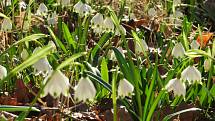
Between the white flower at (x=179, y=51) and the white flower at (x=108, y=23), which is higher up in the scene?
the white flower at (x=108, y=23)

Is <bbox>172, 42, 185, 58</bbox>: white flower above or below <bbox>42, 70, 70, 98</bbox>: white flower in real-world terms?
below

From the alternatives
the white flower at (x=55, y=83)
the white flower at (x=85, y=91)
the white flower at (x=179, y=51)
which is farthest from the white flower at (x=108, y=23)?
the white flower at (x=55, y=83)

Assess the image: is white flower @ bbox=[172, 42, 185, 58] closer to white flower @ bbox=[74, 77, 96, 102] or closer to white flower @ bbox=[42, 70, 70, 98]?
white flower @ bbox=[74, 77, 96, 102]

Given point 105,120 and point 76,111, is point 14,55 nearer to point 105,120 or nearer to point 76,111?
point 76,111

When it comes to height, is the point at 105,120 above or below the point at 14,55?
below

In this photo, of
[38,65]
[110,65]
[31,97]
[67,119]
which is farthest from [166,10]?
[38,65]

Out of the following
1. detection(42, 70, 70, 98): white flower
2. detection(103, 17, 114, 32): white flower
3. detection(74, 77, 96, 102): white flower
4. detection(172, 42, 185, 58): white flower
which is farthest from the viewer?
detection(172, 42, 185, 58): white flower

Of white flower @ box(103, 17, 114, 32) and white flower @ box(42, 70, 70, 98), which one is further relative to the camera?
white flower @ box(103, 17, 114, 32)

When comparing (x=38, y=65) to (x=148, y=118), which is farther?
(x=148, y=118)

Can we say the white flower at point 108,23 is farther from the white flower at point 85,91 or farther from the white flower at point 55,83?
the white flower at point 55,83


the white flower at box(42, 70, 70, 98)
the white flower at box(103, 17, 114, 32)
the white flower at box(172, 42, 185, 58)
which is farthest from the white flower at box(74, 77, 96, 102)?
the white flower at box(172, 42, 185, 58)

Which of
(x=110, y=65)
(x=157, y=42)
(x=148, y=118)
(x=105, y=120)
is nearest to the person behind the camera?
(x=148, y=118)
